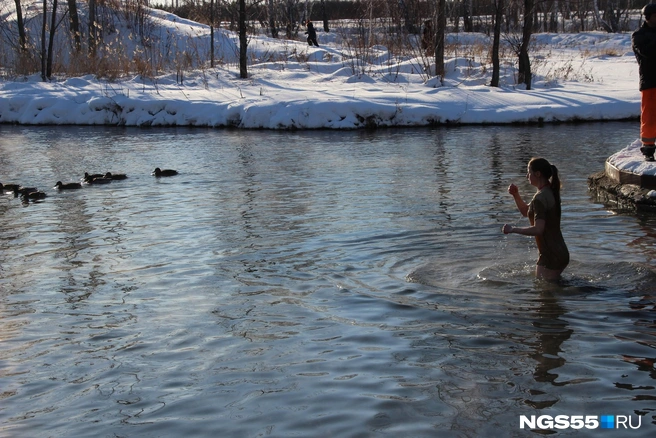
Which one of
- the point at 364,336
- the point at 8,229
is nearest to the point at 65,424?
the point at 364,336

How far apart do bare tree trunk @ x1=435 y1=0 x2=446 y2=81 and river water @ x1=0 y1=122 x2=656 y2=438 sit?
15393 millimetres

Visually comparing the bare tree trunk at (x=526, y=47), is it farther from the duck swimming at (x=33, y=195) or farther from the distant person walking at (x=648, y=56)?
the duck swimming at (x=33, y=195)

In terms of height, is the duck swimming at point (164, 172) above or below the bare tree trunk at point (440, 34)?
below

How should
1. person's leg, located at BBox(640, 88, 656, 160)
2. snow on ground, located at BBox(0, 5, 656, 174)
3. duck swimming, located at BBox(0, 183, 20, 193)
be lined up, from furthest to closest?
1. snow on ground, located at BBox(0, 5, 656, 174)
2. duck swimming, located at BBox(0, 183, 20, 193)
3. person's leg, located at BBox(640, 88, 656, 160)

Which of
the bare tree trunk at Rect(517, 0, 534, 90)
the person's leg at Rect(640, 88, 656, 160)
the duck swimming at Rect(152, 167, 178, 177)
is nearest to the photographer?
the person's leg at Rect(640, 88, 656, 160)

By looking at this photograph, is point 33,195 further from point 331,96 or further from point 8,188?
point 331,96

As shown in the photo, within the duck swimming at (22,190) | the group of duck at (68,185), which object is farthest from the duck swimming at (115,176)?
the duck swimming at (22,190)

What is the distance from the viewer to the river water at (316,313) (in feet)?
16.5

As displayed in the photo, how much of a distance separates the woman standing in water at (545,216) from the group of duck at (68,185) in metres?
9.03

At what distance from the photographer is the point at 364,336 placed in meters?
6.28

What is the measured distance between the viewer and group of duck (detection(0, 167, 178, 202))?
13484mm

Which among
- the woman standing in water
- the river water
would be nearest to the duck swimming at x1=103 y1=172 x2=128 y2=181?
the river water

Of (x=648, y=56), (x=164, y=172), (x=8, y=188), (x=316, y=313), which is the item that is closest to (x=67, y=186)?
(x=8, y=188)

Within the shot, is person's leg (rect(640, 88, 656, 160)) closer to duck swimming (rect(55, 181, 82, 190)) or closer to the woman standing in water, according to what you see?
the woman standing in water
